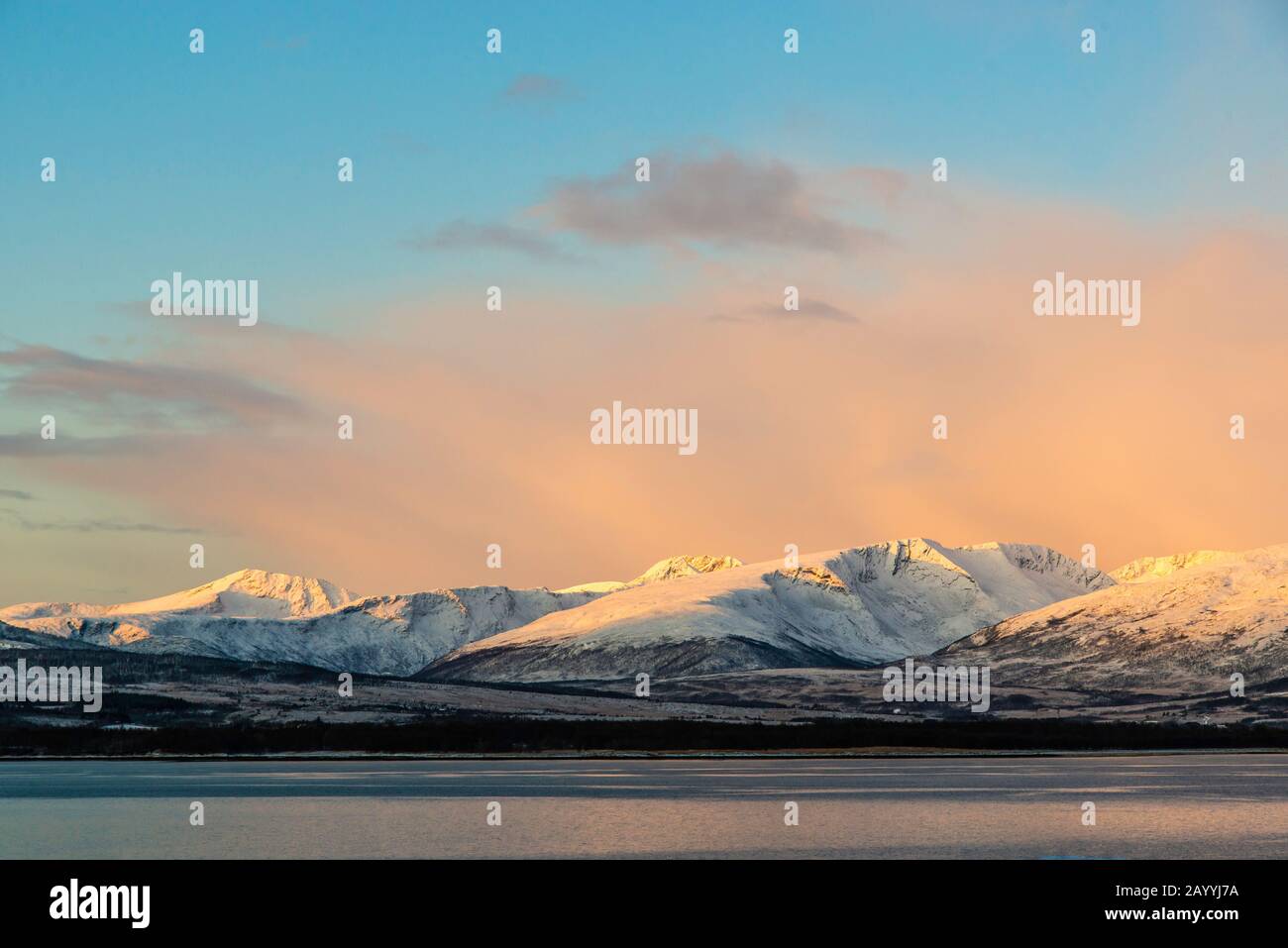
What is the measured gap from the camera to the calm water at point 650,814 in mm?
96562

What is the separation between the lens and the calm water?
9656 cm

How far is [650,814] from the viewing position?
118 metres
